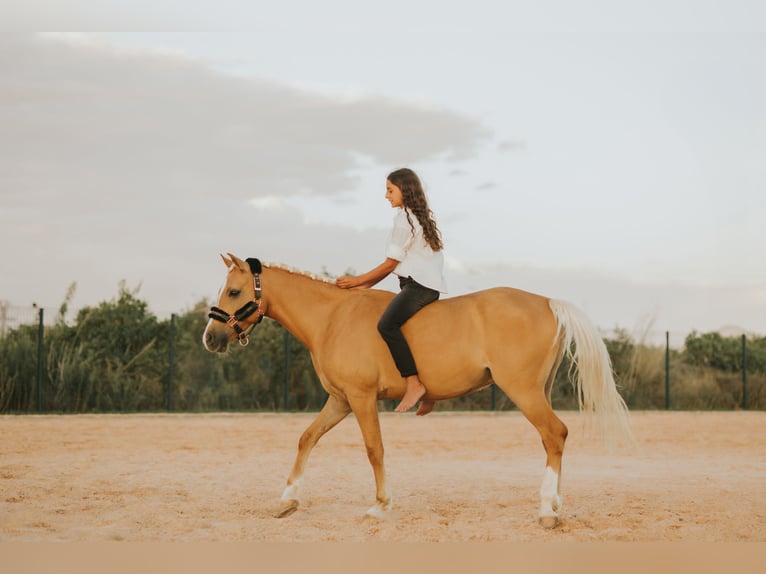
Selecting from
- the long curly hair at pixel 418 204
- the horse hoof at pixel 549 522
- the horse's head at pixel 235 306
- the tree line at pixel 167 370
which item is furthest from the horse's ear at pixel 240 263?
the tree line at pixel 167 370

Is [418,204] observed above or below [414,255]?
above

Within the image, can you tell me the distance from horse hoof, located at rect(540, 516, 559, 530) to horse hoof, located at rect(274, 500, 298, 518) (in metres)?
2.13

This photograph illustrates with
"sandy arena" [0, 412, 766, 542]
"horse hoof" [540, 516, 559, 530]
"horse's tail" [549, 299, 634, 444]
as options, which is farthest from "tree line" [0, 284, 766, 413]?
"horse hoof" [540, 516, 559, 530]

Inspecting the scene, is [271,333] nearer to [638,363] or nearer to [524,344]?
[638,363]

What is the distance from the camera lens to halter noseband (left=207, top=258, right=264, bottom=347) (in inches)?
301

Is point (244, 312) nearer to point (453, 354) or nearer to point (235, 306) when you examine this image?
point (235, 306)

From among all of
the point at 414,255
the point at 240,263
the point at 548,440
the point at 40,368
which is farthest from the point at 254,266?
the point at 40,368

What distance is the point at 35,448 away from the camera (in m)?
13.5

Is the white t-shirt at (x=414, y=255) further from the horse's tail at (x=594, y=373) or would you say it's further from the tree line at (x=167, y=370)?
the tree line at (x=167, y=370)

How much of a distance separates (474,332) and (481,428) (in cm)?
1185

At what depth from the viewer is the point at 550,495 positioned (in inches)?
275

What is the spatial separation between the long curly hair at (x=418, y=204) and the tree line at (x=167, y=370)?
1493 cm

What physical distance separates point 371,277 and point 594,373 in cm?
210

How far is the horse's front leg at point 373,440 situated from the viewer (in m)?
7.30
